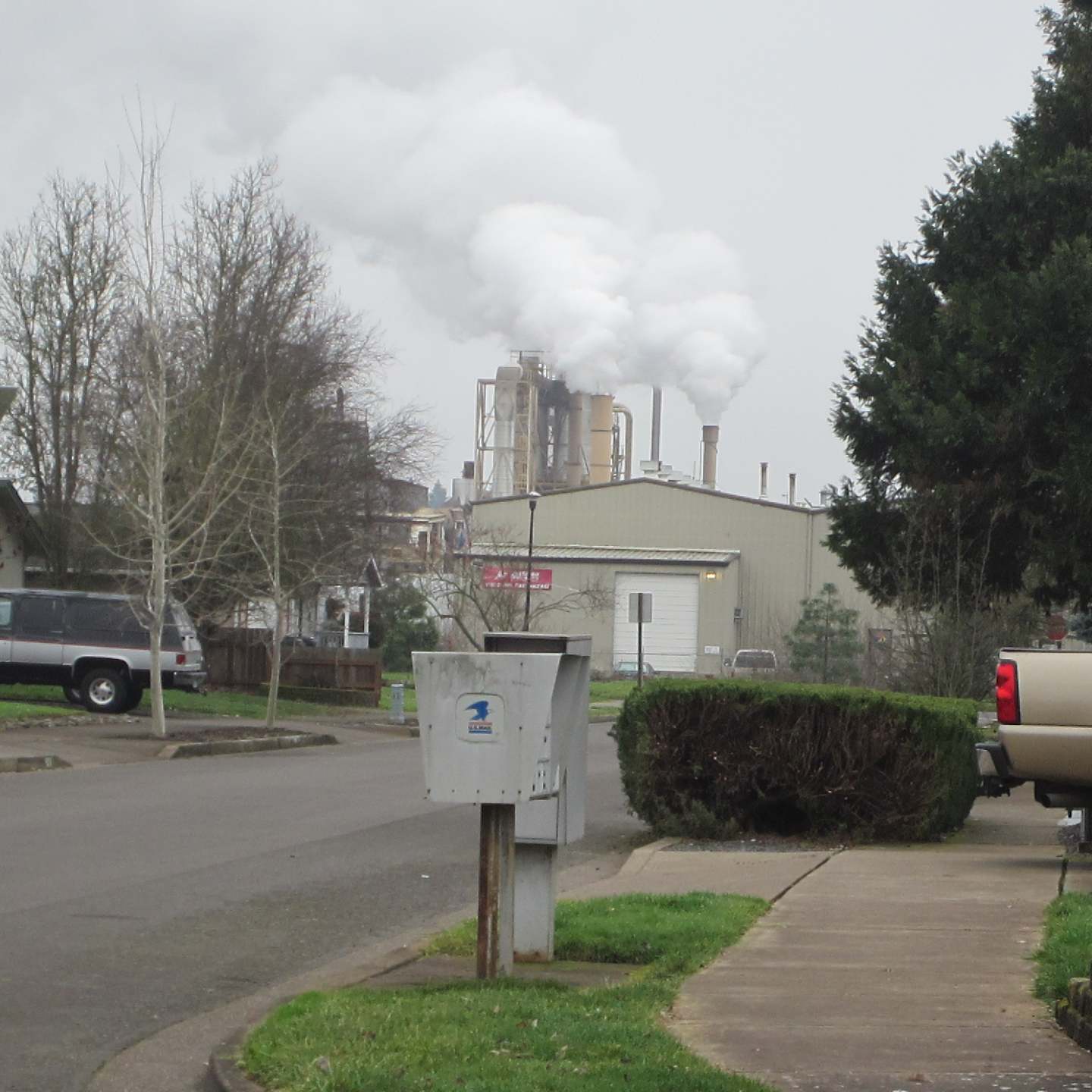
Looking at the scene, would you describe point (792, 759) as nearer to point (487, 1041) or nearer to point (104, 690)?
point (487, 1041)

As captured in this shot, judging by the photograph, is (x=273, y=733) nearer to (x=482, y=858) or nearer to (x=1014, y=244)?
(x=1014, y=244)

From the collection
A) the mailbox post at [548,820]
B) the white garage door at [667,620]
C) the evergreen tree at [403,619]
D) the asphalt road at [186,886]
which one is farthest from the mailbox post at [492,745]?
the white garage door at [667,620]

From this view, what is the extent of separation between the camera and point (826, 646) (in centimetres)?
3706

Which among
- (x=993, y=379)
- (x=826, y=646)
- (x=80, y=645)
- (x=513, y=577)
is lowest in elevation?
(x=80, y=645)

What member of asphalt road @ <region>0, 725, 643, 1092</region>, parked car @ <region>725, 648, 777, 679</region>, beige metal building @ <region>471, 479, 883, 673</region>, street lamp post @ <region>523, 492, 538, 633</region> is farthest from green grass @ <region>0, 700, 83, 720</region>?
beige metal building @ <region>471, 479, 883, 673</region>

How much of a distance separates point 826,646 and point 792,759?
77.8ft

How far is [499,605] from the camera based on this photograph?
148ft

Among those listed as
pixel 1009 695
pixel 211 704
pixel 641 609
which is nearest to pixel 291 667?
pixel 211 704

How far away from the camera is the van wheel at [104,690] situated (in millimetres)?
29797

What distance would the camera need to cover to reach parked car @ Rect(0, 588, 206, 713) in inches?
1165

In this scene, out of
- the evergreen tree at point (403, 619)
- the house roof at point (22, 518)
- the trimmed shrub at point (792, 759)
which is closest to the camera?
the trimmed shrub at point (792, 759)

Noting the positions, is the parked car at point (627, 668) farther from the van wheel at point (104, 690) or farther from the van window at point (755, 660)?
the van wheel at point (104, 690)

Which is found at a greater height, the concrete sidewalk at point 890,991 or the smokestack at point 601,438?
the smokestack at point 601,438

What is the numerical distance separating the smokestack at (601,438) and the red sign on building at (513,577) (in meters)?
7.70
